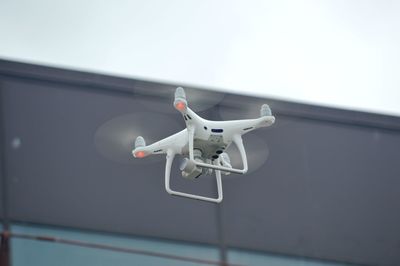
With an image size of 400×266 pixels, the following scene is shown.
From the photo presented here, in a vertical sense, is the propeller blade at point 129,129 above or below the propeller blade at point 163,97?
below

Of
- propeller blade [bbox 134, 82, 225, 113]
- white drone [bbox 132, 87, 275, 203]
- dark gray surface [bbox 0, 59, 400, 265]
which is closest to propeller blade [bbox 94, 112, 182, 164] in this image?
dark gray surface [bbox 0, 59, 400, 265]

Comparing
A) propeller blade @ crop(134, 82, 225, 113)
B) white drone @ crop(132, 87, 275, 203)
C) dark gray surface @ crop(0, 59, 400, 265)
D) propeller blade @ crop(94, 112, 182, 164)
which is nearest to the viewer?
white drone @ crop(132, 87, 275, 203)

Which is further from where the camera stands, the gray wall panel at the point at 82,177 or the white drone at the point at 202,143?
the gray wall panel at the point at 82,177

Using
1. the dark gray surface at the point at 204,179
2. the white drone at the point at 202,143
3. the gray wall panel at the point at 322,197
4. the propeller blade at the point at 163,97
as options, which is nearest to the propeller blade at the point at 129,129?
the dark gray surface at the point at 204,179

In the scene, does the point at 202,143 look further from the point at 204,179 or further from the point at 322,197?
the point at 322,197

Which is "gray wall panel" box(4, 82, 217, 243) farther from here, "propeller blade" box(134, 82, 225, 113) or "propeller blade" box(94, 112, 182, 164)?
"propeller blade" box(134, 82, 225, 113)

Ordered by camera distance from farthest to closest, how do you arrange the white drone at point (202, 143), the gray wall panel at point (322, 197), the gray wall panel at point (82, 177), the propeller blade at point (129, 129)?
the gray wall panel at point (322, 197)
the propeller blade at point (129, 129)
the gray wall panel at point (82, 177)
the white drone at point (202, 143)

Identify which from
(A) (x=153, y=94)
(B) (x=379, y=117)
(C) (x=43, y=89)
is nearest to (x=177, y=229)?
(A) (x=153, y=94)

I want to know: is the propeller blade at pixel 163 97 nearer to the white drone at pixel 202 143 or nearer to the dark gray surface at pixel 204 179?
the dark gray surface at pixel 204 179
